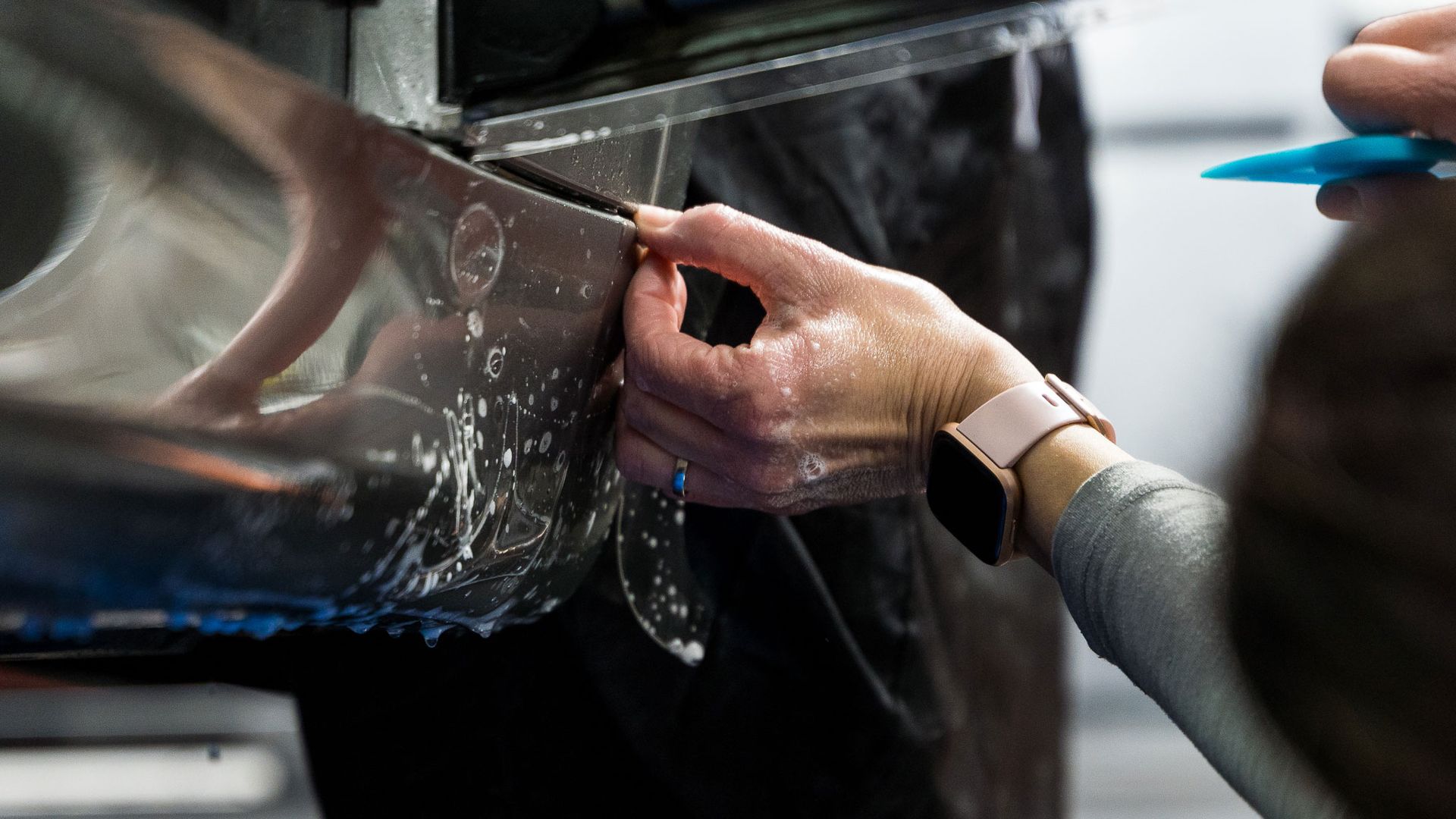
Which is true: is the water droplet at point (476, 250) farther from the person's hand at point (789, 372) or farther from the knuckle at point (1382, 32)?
the knuckle at point (1382, 32)

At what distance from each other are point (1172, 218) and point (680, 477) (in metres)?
1.27

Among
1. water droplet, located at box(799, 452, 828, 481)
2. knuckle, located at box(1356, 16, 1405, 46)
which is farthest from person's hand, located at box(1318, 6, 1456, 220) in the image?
water droplet, located at box(799, 452, 828, 481)

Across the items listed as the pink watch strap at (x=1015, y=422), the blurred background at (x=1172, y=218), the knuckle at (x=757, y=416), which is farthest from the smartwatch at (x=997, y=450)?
the blurred background at (x=1172, y=218)

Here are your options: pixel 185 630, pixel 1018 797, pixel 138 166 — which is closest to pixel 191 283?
pixel 138 166

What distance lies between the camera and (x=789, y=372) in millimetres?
562

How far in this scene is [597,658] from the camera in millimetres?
744

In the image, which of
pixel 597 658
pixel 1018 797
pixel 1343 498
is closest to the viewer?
pixel 1343 498

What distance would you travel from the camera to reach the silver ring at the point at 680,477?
2.01 feet

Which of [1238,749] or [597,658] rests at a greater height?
[1238,749]

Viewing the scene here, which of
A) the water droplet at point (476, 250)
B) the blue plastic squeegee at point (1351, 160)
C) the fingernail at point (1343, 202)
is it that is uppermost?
the blue plastic squeegee at point (1351, 160)

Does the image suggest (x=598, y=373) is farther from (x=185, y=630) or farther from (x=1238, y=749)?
(x=1238, y=749)

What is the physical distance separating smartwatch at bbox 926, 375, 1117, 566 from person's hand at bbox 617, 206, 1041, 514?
0.08 ft

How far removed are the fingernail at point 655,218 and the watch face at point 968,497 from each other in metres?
0.21

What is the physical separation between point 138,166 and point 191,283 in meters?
0.04
